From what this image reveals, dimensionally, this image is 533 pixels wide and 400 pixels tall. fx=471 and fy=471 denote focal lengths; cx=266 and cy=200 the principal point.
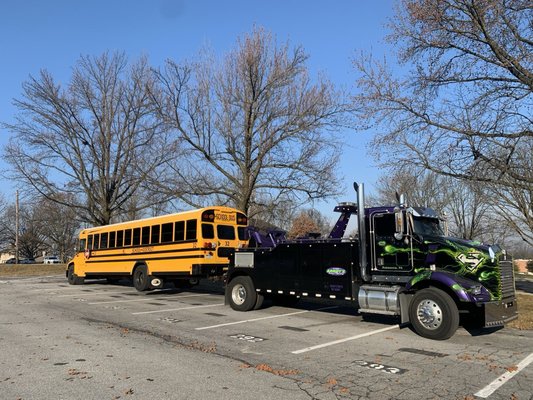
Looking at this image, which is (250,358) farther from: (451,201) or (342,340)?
(451,201)

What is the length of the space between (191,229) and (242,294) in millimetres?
3844

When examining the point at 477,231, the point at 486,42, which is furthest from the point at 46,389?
the point at 477,231

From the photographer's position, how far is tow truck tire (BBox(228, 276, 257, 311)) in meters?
12.3

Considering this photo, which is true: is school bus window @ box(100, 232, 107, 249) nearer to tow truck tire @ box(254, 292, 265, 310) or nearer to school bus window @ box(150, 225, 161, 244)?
school bus window @ box(150, 225, 161, 244)

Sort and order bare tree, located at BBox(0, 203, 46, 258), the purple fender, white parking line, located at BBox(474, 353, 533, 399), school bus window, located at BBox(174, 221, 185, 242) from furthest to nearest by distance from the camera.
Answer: bare tree, located at BBox(0, 203, 46, 258) → school bus window, located at BBox(174, 221, 185, 242) → the purple fender → white parking line, located at BBox(474, 353, 533, 399)

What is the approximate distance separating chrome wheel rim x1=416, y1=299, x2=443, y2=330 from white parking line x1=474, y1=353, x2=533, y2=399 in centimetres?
167

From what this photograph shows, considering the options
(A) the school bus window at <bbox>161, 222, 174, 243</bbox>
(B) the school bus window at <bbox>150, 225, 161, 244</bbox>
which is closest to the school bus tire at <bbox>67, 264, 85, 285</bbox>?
(B) the school bus window at <bbox>150, 225, 161, 244</bbox>

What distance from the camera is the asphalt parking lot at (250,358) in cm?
548

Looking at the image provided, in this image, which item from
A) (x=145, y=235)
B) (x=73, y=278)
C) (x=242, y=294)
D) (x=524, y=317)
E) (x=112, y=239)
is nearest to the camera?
(x=524, y=317)

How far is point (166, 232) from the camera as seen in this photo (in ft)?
55.2

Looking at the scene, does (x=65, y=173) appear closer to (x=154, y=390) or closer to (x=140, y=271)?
(x=140, y=271)

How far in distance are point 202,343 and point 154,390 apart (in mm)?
2804

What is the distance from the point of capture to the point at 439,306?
27.8 ft

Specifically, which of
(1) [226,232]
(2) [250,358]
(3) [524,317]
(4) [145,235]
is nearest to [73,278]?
(4) [145,235]
